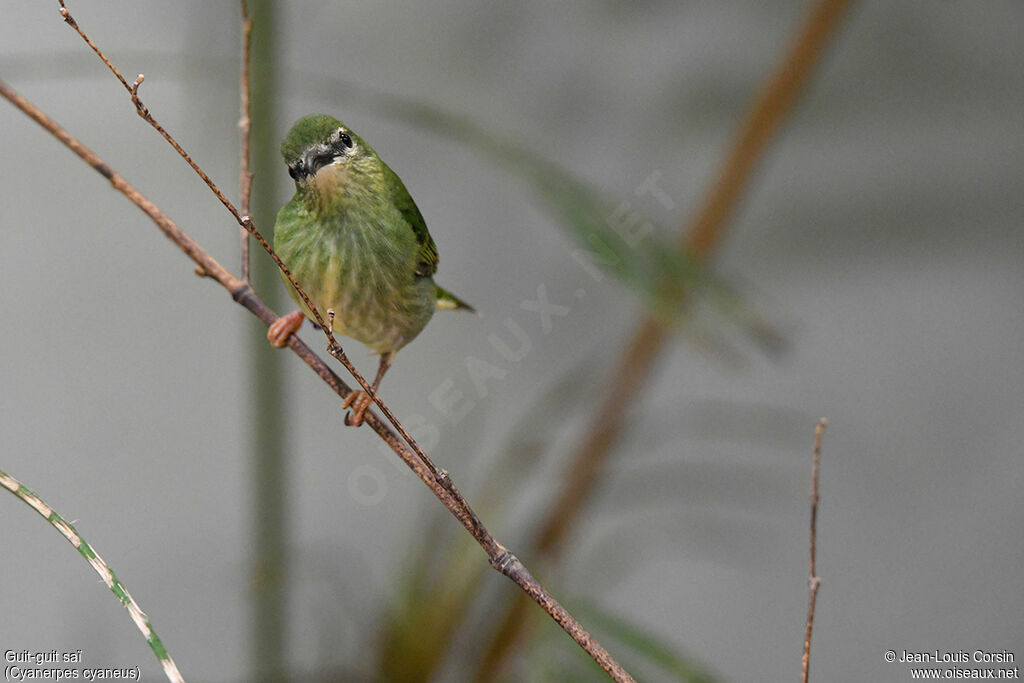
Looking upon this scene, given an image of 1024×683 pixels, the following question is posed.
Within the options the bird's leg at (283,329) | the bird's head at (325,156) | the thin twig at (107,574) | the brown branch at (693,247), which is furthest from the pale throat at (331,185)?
the brown branch at (693,247)

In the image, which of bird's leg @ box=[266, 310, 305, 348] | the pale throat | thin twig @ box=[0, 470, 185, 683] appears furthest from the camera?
bird's leg @ box=[266, 310, 305, 348]

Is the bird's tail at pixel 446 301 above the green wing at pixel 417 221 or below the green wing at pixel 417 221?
below

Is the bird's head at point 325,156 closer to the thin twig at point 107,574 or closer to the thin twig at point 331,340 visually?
the thin twig at point 331,340

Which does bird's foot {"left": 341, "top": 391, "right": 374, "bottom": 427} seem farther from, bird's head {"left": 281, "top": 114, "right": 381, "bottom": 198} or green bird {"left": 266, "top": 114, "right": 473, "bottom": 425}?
bird's head {"left": 281, "top": 114, "right": 381, "bottom": 198}

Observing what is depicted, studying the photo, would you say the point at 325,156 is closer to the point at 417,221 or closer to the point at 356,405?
the point at 417,221

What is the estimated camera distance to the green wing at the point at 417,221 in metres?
0.55

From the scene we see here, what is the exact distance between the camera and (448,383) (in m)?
1.79

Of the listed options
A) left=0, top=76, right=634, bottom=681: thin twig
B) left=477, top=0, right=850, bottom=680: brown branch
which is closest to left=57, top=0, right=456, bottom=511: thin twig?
left=0, top=76, right=634, bottom=681: thin twig

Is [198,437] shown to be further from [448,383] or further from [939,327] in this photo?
[939,327]

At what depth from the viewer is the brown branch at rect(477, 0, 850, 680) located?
1.24 m

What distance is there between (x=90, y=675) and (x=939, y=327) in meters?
1.84

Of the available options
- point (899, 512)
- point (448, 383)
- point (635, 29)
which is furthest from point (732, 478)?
point (635, 29)

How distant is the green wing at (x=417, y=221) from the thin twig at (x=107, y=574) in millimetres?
254

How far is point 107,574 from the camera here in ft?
1.41
